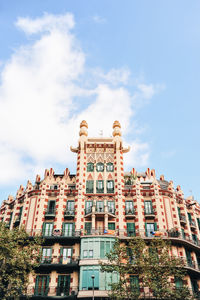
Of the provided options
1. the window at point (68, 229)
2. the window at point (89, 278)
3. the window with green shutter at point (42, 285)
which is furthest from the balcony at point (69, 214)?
the window at point (89, 278)

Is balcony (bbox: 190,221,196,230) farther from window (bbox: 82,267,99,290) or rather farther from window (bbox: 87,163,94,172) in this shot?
window (bbox: 87,163,94,172)

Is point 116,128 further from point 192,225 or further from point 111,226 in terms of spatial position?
point 192,225

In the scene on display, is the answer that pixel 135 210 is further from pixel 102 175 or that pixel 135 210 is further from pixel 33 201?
pixel 33 201

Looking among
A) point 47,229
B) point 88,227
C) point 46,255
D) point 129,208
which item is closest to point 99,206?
point 88,227

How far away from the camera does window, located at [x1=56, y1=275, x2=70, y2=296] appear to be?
34.5 metres

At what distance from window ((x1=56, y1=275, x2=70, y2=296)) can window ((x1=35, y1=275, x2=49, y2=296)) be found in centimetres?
148

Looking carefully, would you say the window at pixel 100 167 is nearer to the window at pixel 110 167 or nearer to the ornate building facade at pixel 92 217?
the ornate building facade at pixel 92 217

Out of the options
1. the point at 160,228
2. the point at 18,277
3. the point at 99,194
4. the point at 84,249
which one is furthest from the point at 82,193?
the point at 18,277

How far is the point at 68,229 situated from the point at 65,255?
363 cm

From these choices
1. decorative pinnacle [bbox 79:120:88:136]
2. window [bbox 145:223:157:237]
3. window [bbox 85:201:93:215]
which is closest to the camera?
window [bbox 145:223:157:237]

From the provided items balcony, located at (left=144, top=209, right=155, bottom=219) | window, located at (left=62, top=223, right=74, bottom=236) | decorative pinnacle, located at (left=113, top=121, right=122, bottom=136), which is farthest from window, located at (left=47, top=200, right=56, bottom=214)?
decorative pinnacle, located at (left=113, top=121, right=122, bottom=136)

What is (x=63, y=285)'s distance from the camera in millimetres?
35219

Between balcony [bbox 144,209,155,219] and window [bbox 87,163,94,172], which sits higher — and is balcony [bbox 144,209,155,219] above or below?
below

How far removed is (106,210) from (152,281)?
44.2 ft
